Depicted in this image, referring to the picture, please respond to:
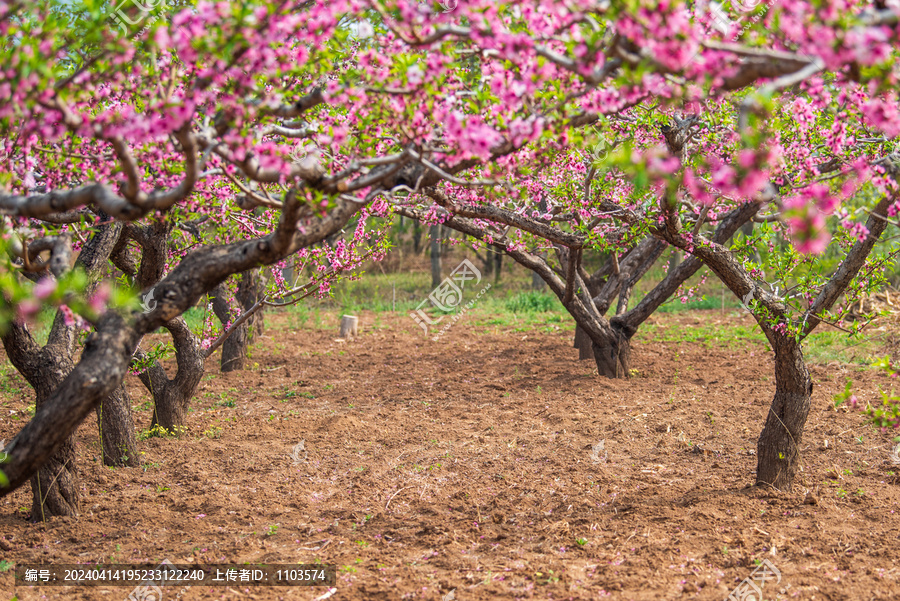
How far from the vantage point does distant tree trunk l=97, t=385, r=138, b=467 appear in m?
6.00

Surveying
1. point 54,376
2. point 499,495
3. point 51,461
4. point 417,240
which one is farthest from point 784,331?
point 417,240

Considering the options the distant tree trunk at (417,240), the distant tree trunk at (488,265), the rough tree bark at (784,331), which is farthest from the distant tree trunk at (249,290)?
the distant tree trunk at (417,240)

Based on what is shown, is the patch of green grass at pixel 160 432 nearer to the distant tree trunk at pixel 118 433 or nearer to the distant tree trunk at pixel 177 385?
the distant tree trunk at pixel 177 385

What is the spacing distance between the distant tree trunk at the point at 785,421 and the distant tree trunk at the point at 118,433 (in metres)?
5.50

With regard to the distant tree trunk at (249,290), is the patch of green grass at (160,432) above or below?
below

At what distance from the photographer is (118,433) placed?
19.9ft

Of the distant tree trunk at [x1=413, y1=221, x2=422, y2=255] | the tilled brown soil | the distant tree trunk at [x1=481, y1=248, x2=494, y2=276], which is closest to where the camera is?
the tilled brown soil

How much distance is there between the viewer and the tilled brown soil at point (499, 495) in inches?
169

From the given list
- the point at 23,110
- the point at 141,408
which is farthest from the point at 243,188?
the point at 141,408

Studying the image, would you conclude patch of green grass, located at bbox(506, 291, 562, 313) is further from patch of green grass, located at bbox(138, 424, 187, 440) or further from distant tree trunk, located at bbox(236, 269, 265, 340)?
patch of green grass, located at bbox(138, 424, 187, 440)

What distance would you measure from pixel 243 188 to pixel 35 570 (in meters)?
3.07

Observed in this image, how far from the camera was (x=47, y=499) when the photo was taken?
507cm

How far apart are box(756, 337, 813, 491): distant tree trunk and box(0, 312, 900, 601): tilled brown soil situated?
186 mm

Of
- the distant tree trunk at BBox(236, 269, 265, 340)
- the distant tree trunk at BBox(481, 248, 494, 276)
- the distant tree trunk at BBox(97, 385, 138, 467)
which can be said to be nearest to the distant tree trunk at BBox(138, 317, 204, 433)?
the distant tree trunk at BBox(97, 385, 138, 467)
